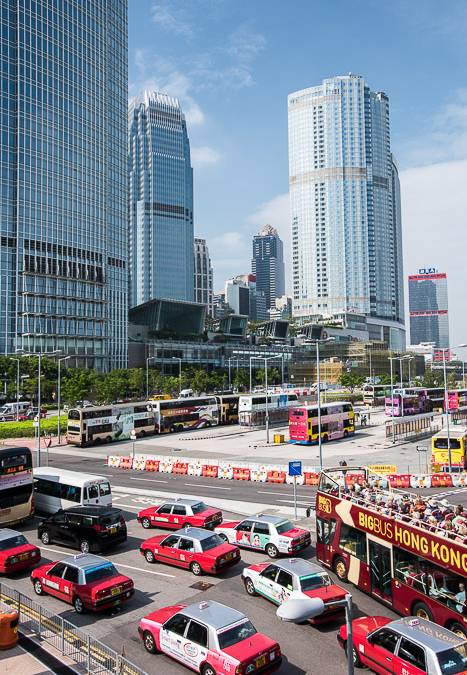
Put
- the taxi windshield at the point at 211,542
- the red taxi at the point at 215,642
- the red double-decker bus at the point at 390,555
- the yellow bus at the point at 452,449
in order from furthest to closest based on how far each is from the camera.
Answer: the yellow bus at the point at 452,449, the taxi windshield at the point at 211,542, the red double-decker bus at the point at 390,555, the red taxi at the point at 215,642

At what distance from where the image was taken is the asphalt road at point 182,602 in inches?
468

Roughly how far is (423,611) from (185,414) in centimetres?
5218

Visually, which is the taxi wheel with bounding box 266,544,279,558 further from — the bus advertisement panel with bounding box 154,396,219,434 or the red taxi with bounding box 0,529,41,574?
the bus advertisement panel with bounding box 154,396,219,434

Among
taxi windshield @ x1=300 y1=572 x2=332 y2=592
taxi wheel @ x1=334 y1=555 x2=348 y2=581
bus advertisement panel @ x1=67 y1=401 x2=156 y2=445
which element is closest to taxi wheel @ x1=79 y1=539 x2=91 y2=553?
taxi wheel @ x1=334 y1=555 x2=348 y2=581

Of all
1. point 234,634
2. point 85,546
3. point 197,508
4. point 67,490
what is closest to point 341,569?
point 234,634

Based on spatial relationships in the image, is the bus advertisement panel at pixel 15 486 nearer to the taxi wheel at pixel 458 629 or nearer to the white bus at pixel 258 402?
the taxi wheel at pixel 458 629

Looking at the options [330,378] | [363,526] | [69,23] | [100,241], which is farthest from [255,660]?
[330,378]

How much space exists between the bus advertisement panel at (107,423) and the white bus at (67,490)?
2777 centimetres

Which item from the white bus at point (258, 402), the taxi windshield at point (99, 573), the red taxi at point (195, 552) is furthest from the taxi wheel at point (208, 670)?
the white bus at point (258, 402)

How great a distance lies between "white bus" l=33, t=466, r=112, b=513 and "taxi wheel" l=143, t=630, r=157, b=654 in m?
11.5

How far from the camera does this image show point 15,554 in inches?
699

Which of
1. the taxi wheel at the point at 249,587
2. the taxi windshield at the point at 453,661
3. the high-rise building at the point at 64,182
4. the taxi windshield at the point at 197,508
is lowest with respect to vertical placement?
the taxi wheel at the point at 249,587

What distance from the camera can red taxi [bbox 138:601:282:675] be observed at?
34.5 ft

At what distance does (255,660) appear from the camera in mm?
10477
